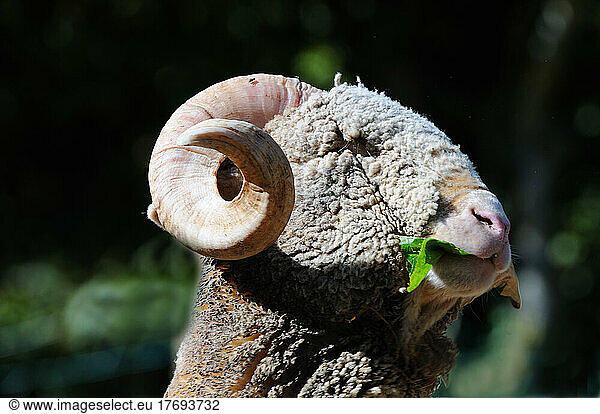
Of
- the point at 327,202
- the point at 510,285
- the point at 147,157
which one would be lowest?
the point at 147,157

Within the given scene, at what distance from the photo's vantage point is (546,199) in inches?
246

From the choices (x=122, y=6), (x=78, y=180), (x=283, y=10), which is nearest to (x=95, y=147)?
(x=78, y=180)

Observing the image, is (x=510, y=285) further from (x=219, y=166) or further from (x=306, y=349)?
(x=219, y=166)

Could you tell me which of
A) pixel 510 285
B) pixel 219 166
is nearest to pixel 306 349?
pixel 219 166

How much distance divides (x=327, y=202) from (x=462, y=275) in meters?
0.27

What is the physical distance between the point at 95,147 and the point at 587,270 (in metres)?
4.01

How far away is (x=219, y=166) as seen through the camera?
146cm

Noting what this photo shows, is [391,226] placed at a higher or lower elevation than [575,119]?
higher

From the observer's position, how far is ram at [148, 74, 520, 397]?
4.50 ft

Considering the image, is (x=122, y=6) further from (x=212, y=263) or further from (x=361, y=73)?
(x=212, y=263)

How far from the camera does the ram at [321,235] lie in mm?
1371

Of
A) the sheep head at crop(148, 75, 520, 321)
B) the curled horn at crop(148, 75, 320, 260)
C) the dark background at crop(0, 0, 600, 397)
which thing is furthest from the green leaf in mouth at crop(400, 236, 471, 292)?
the dark background at crop(0, 0, 600, 397)

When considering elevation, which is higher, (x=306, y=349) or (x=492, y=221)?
(x=492, y=221)

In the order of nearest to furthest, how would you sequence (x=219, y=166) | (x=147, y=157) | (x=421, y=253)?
(x=421, y=253) < (x=219, y=166) < (x=147, y=157)
